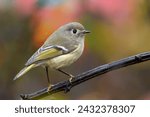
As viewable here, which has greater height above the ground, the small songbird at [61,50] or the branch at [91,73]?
the small songbird at [61,50]

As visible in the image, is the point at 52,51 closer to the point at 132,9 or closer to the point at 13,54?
the point at 13,54

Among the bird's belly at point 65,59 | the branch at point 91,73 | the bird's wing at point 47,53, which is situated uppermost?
the bird's wing at point 47,53

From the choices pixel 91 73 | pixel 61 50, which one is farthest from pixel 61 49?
pixel 91 73

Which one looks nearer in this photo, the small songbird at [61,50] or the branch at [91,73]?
the branch at [91,73]

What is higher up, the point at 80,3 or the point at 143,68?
the point at 80,3

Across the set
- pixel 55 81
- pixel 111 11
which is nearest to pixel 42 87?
pixel 55 81

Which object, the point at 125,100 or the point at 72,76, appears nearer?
the point at 72,76
